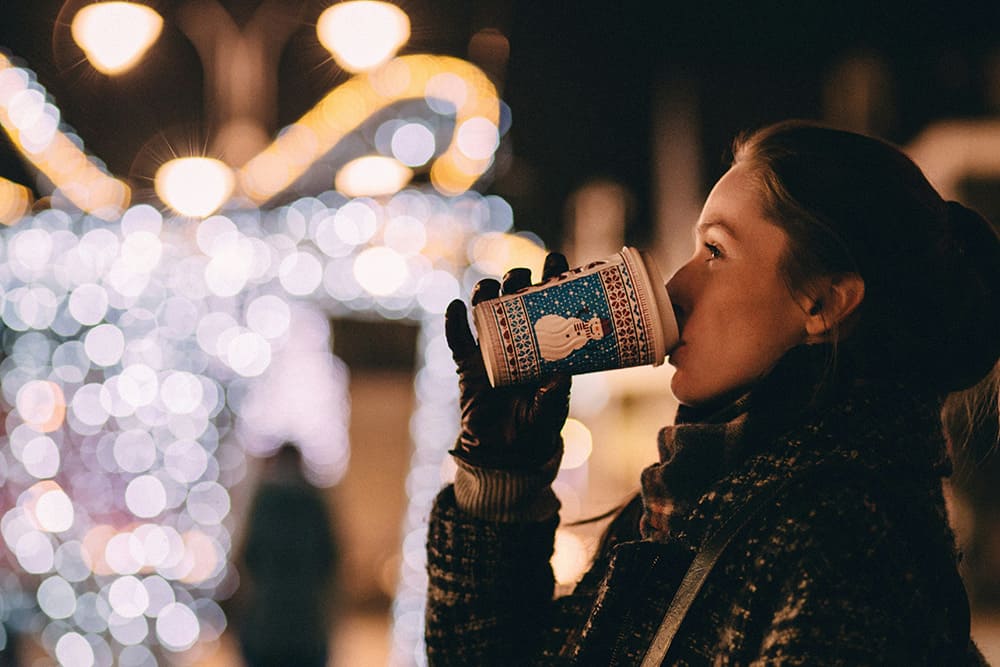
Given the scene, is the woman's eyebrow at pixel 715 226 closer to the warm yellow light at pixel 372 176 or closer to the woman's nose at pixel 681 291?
the woman's nose at pixel 681 291

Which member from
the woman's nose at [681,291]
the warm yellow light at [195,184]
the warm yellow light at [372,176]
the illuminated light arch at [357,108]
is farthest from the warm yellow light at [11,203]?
the woman's nose at [681,291]

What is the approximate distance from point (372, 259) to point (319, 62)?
1.56 m

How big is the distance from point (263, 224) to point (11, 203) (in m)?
1.30

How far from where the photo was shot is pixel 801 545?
35.1 inches

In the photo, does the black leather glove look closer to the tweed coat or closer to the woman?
the woman

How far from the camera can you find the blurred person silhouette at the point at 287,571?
4152 mm

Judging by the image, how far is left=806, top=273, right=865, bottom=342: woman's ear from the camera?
110 cm

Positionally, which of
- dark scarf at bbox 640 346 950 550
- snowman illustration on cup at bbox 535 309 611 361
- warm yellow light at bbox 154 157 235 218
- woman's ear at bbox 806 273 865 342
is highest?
warm yellow light at bbox 154 157 235 218

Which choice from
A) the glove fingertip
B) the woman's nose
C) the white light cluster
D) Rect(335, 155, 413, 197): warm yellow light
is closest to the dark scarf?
the woman's nose

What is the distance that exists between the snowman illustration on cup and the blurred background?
7.50ft

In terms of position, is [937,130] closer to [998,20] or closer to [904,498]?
[998,20]

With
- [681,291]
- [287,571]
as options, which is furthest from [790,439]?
[287,571]

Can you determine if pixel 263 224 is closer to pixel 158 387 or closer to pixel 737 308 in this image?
pixel 158 387

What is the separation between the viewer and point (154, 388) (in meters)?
4.77
